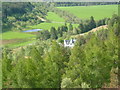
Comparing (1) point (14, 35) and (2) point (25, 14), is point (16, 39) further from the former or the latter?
(2) point (25, 14)

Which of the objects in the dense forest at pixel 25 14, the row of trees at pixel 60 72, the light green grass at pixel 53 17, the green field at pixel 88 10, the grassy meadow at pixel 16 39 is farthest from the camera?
the green field at pixel 88 10

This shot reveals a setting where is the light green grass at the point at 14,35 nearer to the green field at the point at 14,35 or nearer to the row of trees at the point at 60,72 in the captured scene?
the green field at the point at 14,35

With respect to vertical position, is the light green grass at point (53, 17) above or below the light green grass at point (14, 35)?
above

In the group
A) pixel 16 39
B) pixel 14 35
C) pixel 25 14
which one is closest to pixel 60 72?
pixel 16 39

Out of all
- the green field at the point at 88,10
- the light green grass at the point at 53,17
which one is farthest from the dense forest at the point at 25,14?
the green field at the point at 88,10

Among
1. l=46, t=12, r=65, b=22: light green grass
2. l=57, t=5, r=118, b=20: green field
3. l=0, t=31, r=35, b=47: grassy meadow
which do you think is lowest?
l=0, t=31, r=35, b=47: grassy meadow

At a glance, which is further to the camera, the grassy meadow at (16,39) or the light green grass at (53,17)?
the light green grass at (53,17)

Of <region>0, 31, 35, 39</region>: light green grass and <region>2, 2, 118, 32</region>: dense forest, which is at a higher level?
<region>2, 2, 118, 32</region>: dense forest

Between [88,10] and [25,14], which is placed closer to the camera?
[25,14]

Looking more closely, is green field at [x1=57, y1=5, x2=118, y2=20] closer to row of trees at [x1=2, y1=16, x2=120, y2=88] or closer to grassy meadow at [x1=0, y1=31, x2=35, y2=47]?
grassy meadow at [x1=0, y1=31, x2=35, y2=47]

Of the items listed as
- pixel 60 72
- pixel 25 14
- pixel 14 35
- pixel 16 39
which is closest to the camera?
pixel 60 72

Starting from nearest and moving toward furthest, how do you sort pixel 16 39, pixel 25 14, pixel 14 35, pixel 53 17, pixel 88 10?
1. pixel 16 39
2. pixel 14 35
3. pixel 53 17
4. pixel 25 14
5. pixel 88 10

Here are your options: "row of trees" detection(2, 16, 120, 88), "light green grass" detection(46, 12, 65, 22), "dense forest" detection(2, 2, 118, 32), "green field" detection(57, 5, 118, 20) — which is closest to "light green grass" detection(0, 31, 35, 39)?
"dense forest" detection(2, 2, 118, 32)

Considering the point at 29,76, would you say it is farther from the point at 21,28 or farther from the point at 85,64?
the point at 21,28
